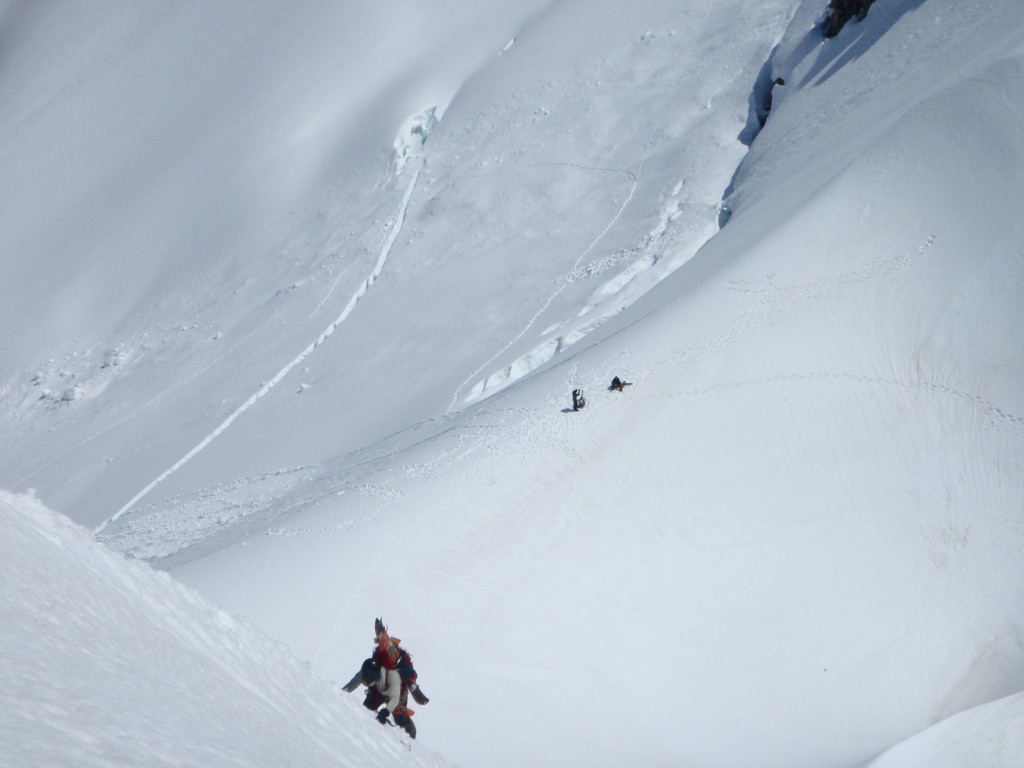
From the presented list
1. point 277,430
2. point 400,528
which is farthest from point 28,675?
point 277,430

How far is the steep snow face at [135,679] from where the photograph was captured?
2.90 metres

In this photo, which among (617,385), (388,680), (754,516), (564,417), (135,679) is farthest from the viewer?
(617,385)

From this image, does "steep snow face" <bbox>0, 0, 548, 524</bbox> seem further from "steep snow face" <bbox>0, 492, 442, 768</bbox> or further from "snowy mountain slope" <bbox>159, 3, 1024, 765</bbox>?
"steep snow face" <bbox>0, 492, 442, 768</bbox>

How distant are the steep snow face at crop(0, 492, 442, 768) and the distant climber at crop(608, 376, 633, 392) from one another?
11.1 m

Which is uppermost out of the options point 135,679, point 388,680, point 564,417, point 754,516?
point 564,417

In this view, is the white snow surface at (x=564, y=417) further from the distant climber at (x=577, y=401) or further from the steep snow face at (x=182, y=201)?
the distant climber at (x=577, y=401)

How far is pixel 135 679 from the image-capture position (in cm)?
370

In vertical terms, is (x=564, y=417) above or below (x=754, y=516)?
above

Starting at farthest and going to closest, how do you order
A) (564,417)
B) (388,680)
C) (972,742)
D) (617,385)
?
(617,385)
(564,417)
(972,742)
(388,680)

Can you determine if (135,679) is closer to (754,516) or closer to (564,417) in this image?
(754,516)

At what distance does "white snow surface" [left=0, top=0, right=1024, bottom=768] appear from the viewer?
32.8 ft

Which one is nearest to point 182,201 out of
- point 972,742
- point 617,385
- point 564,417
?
point 564,417

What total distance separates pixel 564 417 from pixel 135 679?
13.0 meters

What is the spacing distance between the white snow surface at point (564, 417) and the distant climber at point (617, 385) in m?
0.31
